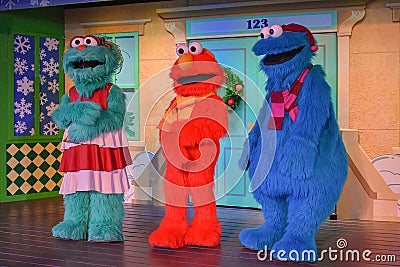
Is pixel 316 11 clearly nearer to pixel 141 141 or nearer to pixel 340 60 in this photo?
pixel 340 60

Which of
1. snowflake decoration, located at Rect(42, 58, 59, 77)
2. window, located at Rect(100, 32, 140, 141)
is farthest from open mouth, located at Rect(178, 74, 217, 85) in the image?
snowflake decoration, located at Rect(42, 58, 59, 77)

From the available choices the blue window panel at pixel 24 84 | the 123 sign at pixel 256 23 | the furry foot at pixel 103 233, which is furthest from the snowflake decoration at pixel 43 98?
the furry foot at pixel 103 233

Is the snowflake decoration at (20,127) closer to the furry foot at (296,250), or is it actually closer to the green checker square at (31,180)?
the green checker square at (31,180)

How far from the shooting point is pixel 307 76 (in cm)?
373

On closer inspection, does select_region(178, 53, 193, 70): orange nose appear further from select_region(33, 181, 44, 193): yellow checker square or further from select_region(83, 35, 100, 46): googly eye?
select_region(33, 181, 44, 193): yellow checker square

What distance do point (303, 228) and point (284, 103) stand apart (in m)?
0.77

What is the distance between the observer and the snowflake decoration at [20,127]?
20.6 ft

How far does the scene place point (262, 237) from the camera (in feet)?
12.9

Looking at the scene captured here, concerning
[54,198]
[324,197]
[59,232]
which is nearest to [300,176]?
[324,197]

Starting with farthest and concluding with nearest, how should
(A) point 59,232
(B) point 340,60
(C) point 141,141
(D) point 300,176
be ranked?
(C) point 141,141
(B) point 340,60
(A) point 59,232
(D) point 300,176

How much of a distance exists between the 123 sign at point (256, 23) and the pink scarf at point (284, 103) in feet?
6.80

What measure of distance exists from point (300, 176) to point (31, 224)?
2.43m

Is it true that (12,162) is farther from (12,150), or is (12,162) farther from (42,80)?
(42,80)

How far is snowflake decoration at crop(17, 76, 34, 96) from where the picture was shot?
6.27 metres
